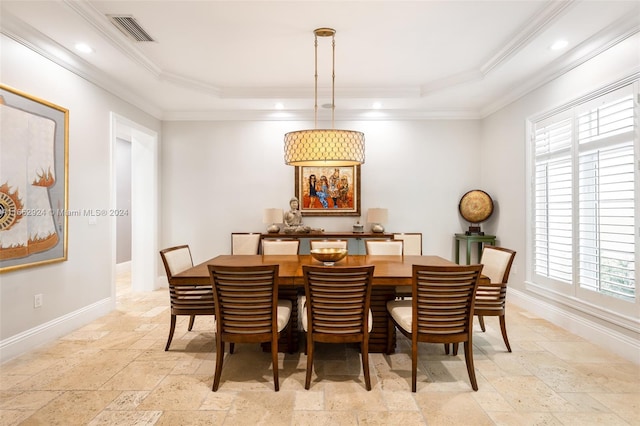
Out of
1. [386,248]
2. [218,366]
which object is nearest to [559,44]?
[386,248]

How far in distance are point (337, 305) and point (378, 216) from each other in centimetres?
317

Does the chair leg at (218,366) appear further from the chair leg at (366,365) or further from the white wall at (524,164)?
the white wall at (524,164)

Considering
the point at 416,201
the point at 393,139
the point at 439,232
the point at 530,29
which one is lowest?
the point at 439,232

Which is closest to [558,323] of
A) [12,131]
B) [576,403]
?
[576,403]

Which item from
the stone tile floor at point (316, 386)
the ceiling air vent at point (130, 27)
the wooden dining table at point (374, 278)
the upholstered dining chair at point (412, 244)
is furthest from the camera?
the upholstered dining chair at point (412, 244)

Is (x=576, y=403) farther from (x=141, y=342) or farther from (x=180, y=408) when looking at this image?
(x=141, y=342)

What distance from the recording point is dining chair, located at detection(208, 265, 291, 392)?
241 centimetres

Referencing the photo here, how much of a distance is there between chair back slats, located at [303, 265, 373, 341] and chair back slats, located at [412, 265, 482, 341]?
345 millimetres

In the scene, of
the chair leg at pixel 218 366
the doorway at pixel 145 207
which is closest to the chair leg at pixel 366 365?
the chair leg at pixel 218 366

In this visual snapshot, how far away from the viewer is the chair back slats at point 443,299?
2404mm

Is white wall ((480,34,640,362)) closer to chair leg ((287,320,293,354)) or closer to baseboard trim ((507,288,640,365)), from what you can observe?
baseboard trim ((507,288,640,365))

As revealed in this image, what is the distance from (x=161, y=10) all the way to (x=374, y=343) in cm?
331

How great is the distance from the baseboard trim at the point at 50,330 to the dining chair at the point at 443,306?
3166mm

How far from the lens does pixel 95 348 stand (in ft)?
10.6
